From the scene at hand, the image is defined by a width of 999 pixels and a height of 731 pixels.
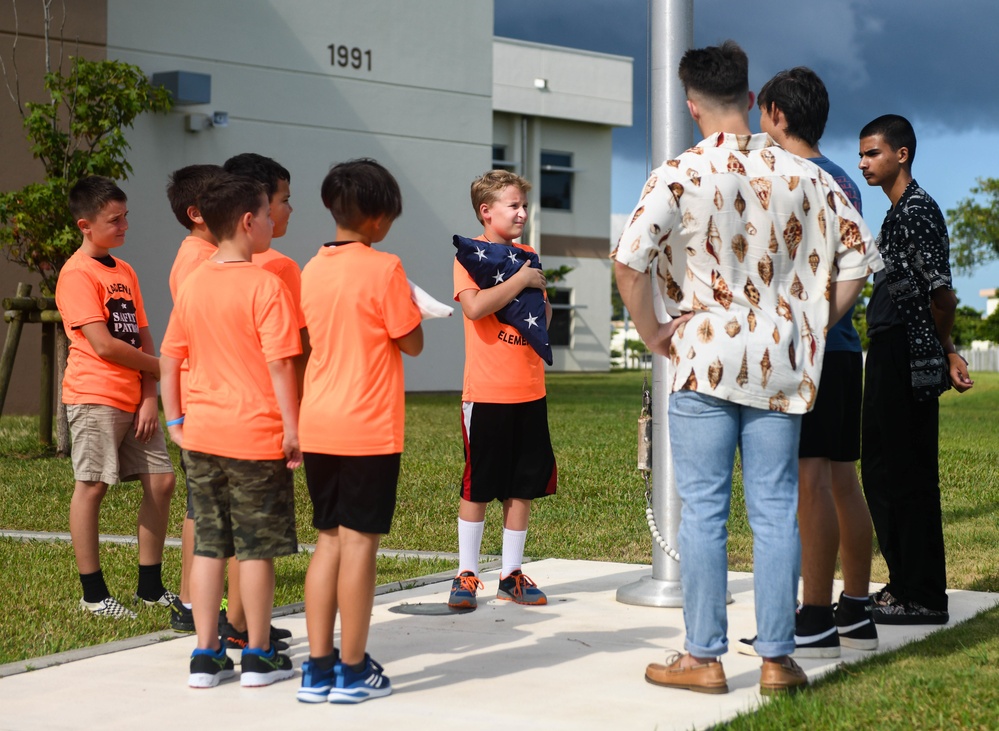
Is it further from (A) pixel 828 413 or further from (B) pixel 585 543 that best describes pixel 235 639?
(B) pixel 585 543

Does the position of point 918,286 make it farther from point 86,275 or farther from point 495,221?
point 86,275

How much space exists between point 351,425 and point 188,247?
57.3 inches

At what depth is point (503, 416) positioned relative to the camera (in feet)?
19.8

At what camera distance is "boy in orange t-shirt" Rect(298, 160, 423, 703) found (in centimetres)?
426

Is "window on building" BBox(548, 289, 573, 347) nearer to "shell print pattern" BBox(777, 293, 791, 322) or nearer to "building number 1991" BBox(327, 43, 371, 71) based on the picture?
"building number 1991" BBox(327, 43, 371, 71)

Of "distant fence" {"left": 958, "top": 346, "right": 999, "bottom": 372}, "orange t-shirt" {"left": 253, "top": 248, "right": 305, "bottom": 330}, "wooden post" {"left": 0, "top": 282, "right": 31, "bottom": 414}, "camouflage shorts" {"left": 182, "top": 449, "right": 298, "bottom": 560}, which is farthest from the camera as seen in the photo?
"distant fence" {"left": 958, "top": 346, "right": 999, "bottom": 372}

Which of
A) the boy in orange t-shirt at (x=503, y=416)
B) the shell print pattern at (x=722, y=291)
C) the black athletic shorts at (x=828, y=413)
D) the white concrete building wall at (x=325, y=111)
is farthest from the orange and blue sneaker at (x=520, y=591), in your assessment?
the white concrete building wall at (x=325, y=111)

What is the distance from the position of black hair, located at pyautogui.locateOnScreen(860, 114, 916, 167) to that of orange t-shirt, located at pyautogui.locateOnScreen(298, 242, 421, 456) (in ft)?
8.07

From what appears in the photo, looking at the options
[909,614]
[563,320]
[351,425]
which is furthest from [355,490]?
[563,320]

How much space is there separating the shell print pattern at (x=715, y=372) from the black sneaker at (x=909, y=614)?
78.7 inches

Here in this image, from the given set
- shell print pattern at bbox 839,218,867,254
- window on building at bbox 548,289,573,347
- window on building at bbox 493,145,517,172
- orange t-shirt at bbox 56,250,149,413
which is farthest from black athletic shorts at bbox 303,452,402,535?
window on building at bbox 548,289,573,347

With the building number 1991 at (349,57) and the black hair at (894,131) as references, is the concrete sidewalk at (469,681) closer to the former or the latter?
the black hair at (894,131)

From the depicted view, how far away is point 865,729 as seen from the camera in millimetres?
3973

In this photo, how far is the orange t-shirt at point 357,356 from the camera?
425 cm
